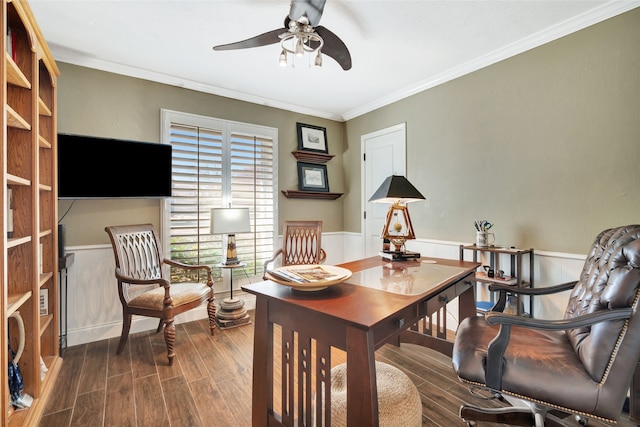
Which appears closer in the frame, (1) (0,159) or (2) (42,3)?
(1) (0,159)

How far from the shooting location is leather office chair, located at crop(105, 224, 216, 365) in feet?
8.08

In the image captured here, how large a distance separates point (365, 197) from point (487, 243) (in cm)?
179

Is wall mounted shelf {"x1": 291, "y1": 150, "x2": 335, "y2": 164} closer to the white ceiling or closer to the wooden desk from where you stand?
the white ceiling

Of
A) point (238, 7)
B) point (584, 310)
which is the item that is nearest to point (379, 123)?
point (238, 7)

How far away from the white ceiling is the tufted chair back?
66.4 inches

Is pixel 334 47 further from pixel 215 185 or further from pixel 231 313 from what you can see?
pixel 231 313

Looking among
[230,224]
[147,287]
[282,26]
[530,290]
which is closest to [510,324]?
[530,290]

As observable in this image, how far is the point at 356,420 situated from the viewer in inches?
45.2

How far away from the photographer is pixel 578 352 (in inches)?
54.2

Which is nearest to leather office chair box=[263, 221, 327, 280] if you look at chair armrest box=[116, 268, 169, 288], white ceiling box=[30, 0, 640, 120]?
chair armrest box=[116, 268, 169, 288]

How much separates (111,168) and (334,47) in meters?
2.24

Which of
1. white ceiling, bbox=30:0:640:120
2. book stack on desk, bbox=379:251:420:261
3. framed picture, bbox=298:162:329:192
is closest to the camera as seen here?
white ceiling, bbox=30:0:640:120

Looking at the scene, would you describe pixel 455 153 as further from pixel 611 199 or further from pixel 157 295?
pixel 157 295

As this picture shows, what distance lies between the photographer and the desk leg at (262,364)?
59.3 inches
